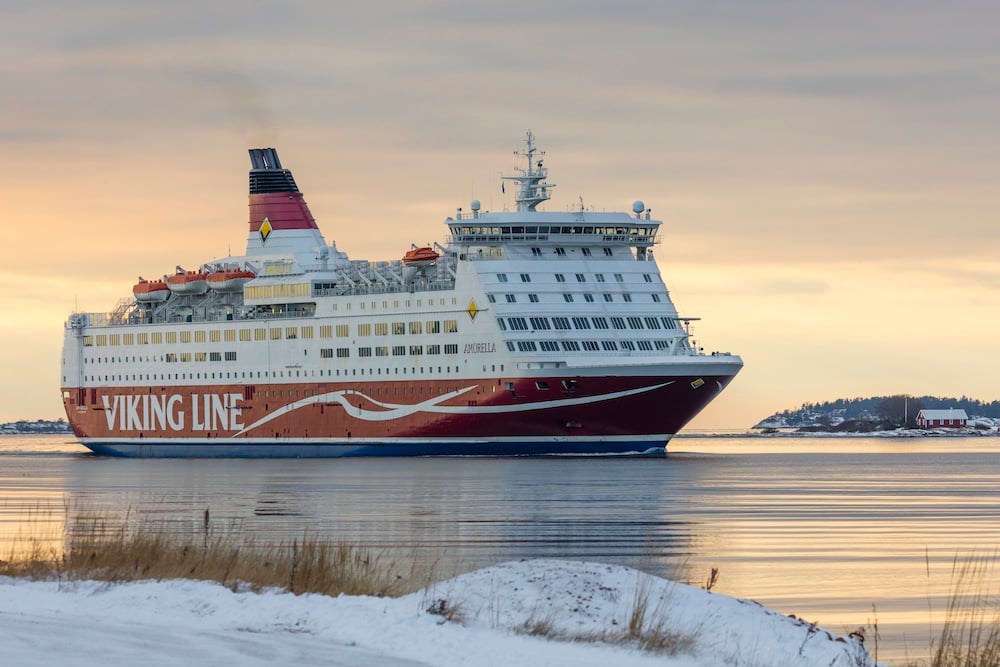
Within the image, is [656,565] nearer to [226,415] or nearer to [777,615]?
[777,615]

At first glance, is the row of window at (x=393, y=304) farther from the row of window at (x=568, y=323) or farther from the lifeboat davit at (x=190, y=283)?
the lifeboat davit at (x=190, y=283)

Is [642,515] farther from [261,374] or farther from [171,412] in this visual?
[171,412]

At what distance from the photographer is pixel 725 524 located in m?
32.7

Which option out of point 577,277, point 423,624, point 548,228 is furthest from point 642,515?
point 548,228

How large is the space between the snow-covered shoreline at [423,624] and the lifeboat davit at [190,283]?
7038 cm

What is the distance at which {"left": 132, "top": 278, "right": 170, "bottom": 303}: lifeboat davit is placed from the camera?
90500 millimetres

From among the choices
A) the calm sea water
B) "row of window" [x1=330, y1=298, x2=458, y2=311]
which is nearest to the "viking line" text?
"row of window" [x1=330, y1=298, x2=458, y2=311]

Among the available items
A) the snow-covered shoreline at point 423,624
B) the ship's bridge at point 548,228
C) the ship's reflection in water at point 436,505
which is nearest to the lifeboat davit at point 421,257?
the ship's bridge at point 548,228

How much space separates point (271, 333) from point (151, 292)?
12579 millimetres

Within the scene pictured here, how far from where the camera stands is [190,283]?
88375 millimetres

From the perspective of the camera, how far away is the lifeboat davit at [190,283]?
88.3 meters

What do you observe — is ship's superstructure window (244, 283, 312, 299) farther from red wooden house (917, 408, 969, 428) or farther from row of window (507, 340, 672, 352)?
red wooden house (917, 408, 969, 428)

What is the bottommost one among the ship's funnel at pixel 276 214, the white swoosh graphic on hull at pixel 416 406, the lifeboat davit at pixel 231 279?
the white swoosh graphic on hull at pixel 416 406

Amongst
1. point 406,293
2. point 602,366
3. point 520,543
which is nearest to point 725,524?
point 520,543
